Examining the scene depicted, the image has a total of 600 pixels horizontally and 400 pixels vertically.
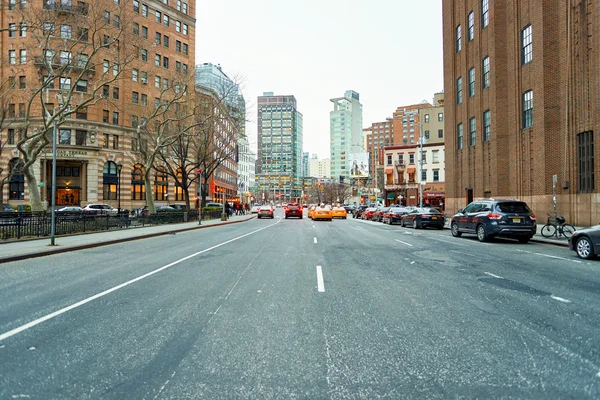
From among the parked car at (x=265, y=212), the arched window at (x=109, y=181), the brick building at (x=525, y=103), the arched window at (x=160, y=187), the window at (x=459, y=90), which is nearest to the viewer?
the brick building at (x=525, y=103)

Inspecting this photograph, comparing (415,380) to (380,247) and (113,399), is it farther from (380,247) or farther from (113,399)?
(380,247)

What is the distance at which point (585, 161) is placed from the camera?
20500 millimetres

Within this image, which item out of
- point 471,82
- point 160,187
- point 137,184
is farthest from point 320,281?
point 160,187

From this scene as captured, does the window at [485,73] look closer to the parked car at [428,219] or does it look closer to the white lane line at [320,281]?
the parked car at [428,219]

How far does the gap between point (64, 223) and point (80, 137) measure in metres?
33.1

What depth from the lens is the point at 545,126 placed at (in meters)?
23.1

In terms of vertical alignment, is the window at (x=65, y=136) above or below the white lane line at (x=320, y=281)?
above

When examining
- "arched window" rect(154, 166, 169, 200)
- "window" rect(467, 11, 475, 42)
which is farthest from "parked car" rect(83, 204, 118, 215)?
"window" rect(467, 11, 475, 42)

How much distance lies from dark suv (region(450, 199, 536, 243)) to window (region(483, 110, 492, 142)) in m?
15.0

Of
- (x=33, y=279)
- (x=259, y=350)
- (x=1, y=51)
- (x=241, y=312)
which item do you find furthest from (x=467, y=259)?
(x=1, y=51)

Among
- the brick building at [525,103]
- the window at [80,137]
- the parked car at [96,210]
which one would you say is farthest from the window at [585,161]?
the window at [80,137]

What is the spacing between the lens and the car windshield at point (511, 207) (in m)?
15.8

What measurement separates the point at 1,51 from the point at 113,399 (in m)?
55.4

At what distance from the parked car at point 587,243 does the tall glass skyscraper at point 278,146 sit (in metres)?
146
